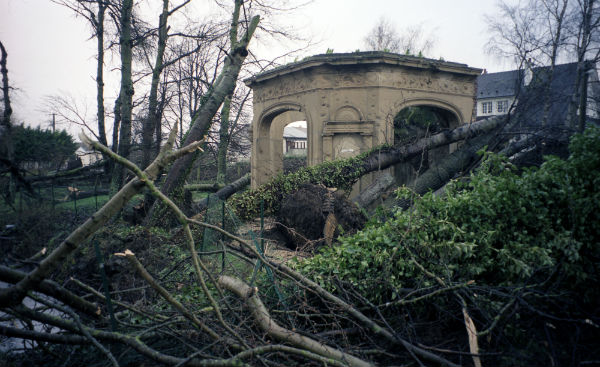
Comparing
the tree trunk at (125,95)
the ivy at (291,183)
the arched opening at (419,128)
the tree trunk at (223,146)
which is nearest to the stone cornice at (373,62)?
the arched opening at (419,128)

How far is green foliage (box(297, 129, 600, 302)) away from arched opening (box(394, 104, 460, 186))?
6702 millimetres

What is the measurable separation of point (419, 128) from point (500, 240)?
1146 cm

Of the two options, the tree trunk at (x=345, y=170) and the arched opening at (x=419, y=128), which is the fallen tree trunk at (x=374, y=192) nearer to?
the tree trunk at (x=345, y=170)

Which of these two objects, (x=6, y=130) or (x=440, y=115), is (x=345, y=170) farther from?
(x=6, y=130)

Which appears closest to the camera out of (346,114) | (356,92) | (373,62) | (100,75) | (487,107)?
(373,62)

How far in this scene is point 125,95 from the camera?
416 inches

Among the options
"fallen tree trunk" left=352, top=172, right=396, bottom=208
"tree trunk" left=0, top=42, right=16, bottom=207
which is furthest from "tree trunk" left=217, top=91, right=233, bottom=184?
"fallen tree trunk" left=352, top=172, right=396, bottom=208

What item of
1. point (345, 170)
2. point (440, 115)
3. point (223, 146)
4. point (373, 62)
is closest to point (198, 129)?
point (345, 170)

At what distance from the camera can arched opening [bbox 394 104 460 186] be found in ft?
42.7

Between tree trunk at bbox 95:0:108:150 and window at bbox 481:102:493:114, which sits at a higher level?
window at bbox 481:102:493:114

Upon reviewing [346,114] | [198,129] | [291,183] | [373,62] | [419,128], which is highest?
[373,62]

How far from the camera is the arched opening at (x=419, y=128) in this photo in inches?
512

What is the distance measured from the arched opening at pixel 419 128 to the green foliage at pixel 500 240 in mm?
6702

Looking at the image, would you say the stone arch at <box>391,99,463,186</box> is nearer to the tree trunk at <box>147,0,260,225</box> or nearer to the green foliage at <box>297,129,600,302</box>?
the tree trunk at <box>147,0,260,225</box>
